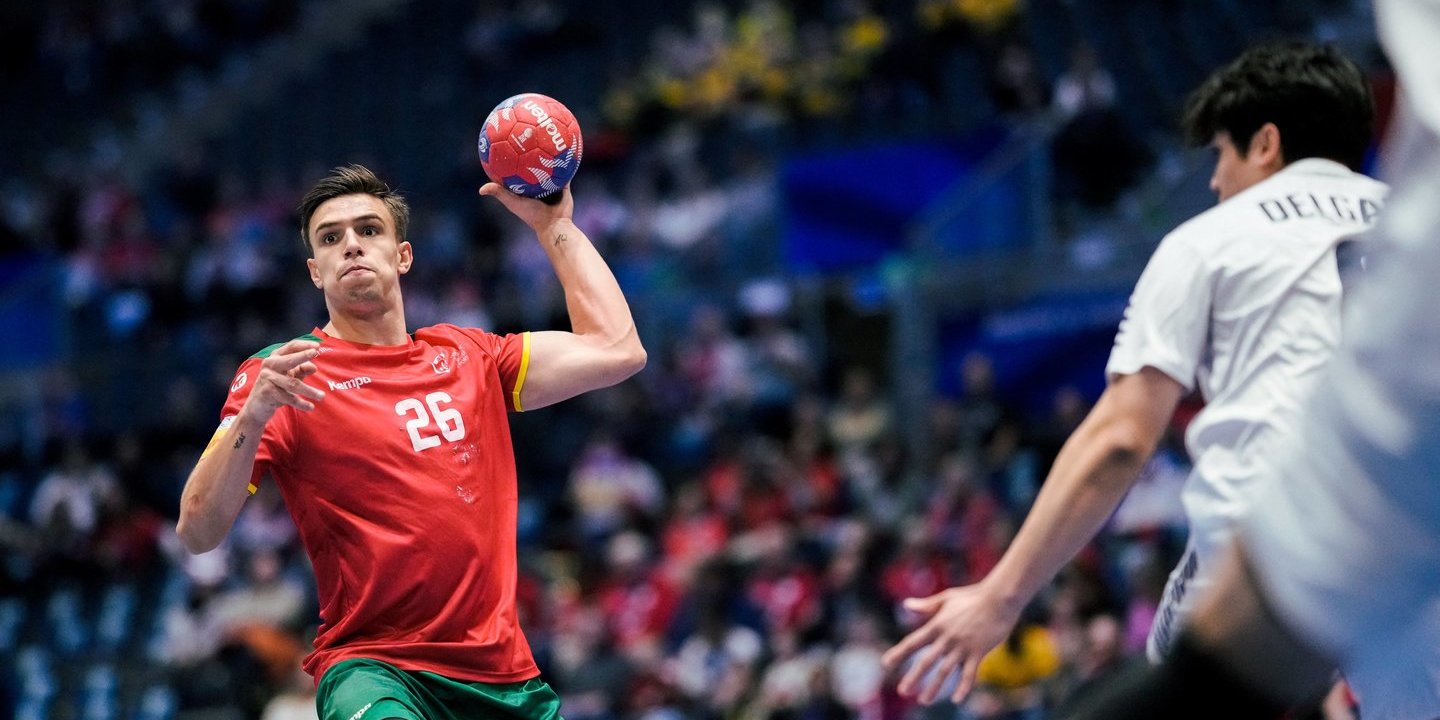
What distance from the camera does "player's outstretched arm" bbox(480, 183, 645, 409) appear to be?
18.2 feet

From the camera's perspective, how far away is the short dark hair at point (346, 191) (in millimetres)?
5523

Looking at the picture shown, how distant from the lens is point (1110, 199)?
1565 centimetres

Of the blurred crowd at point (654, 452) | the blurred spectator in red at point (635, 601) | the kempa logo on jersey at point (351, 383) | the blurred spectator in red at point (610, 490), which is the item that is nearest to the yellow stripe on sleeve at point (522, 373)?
the kempa logo on jersey at point (351, 383)

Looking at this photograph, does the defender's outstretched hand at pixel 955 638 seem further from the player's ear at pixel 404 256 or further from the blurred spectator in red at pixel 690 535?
the blurred spectator in red at pixel 690 535

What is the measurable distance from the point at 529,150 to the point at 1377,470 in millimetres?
3926

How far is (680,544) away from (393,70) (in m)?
13.3

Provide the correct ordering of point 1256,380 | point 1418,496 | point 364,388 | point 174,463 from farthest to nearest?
point 174,463 → point 364,388 → point 1256,380 → point 1418,496

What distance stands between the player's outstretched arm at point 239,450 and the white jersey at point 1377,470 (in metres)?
3.09

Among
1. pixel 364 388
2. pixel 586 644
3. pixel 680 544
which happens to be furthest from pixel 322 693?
pixel 680 544

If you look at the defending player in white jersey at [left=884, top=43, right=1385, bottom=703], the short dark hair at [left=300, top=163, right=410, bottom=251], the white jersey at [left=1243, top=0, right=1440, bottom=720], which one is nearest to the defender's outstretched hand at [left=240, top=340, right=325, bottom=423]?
the short dark hair at [left=300, top=163, right=410, bottom=251]

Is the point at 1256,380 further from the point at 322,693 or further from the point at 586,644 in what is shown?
the point at 586,644

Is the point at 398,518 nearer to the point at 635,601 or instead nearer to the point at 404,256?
the point at 404,256

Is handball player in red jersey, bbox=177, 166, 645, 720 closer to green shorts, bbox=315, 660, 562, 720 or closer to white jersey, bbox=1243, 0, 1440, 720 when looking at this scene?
green shorts, bbox=315, 660, 562, 720

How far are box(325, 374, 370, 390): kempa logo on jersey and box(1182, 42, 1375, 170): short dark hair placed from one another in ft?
9.02
